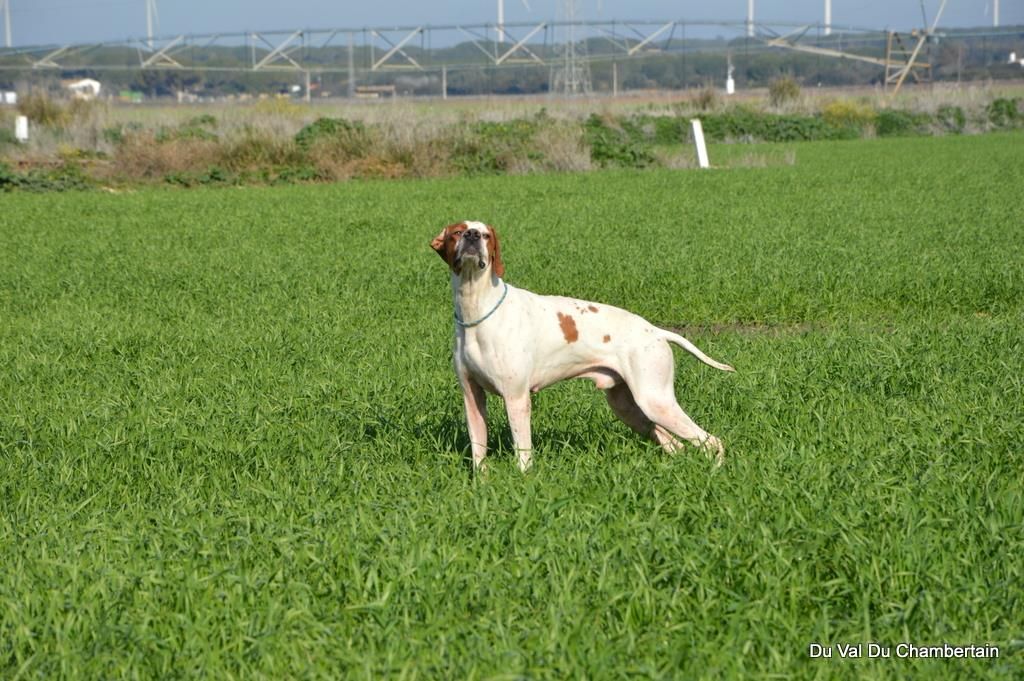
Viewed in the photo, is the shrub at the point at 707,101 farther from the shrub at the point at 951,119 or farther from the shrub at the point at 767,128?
the shrub at the point at 951,119

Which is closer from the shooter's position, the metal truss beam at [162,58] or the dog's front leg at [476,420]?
the dog's front leg at [476,420]

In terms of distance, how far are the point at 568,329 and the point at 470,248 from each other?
0.67m

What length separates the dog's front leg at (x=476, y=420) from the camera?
6.22 metres

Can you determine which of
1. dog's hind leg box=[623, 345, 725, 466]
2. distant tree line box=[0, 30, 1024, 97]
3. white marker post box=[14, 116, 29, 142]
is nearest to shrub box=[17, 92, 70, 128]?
white marker post box=[14, 116, 29, 142]

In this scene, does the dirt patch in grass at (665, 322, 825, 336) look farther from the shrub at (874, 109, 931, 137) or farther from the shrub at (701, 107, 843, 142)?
the shrub at (874, 109, 931, 137)

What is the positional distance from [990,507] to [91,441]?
482 cm

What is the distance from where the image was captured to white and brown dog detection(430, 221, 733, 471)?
5.95 metres

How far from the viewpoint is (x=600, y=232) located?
17.8m

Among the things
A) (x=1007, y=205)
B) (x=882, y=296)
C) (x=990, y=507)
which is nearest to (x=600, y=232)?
(x=882, y=296)

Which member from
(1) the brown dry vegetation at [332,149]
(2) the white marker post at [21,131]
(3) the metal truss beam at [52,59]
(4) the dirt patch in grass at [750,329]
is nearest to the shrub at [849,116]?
(1) the brown dry vegetation at [332,149]

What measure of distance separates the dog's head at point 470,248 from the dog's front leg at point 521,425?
63 cm

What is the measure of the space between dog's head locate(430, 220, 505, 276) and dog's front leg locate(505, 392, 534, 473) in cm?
63

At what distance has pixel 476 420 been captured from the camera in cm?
627

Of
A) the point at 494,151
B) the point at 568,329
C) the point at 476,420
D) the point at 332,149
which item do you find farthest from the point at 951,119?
the point at 476,420
